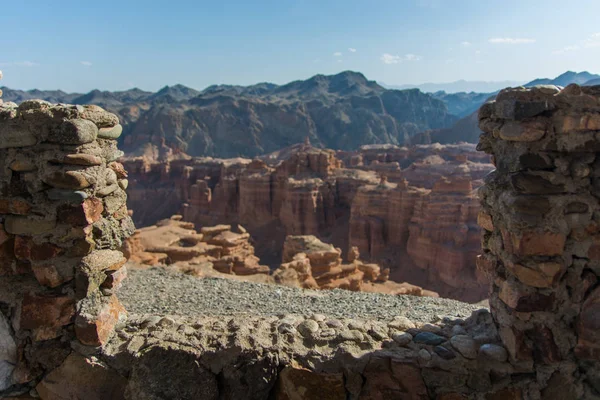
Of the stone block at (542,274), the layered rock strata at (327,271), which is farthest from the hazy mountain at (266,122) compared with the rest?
the stone block at (542,274)

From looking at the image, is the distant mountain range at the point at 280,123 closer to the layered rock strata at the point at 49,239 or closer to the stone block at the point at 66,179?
the layered rock strata at the point at 49,239

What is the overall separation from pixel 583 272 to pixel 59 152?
4206 mm

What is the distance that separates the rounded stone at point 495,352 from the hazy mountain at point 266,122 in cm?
7234

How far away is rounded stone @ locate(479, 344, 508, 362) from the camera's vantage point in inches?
129

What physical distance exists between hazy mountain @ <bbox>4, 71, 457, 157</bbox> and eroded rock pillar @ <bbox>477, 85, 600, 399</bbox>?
7233 centimetres

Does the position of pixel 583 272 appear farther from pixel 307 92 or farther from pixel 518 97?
pixel 307 92

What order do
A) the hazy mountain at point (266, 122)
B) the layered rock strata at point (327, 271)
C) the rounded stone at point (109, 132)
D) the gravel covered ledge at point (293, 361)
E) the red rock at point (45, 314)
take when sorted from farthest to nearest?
the hazy mountain at point (266, 122) < the layered rock strata at point (327, 271) < the rounded stone at point (109, 132) < the red rock at point (45, 314) < the gravel covered ledge at point (293, 361)

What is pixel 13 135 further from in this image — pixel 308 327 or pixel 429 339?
pixel 429 339

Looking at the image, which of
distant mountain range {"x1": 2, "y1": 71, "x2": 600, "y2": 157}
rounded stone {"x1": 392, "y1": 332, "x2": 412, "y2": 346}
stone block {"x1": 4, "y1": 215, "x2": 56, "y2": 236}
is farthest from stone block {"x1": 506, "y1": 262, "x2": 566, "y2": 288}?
distant mountain range {"x1": 2, "y1": 71, "x2": 600, "y2": 157}

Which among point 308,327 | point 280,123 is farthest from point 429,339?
point 280,123

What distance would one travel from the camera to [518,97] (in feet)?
10.8

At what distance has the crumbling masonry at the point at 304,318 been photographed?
3.19 m

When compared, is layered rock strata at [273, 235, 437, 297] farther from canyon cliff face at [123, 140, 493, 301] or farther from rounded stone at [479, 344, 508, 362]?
rounded stone at [479, 344, 508, 362]

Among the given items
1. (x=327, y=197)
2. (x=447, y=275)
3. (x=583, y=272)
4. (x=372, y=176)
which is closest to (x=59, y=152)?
(x=583, y=272)
